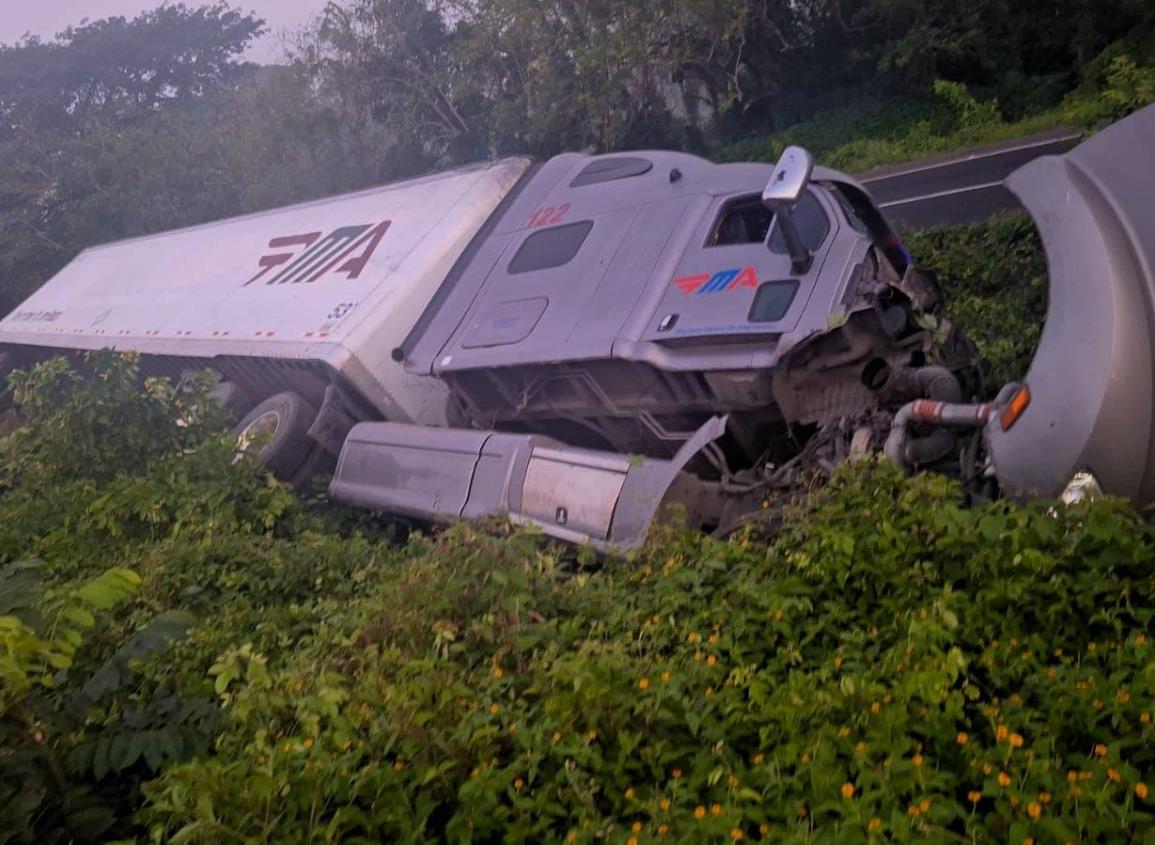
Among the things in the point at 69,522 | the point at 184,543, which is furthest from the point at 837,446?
the point at 69,522

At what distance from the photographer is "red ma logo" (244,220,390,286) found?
8266 mm

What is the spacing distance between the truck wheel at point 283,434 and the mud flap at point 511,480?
686 millimetres

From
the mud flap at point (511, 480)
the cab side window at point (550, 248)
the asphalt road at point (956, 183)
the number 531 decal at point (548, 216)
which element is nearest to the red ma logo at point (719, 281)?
the mud flap at point (511, 480)

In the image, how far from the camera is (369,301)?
748 centimetres

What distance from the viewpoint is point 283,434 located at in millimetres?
7613

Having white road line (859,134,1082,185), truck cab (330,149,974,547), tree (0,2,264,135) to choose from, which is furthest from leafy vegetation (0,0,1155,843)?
tree (0,2,264,135)

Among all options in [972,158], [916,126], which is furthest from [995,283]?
[916,126]

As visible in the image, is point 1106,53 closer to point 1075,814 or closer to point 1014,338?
point 1014,338

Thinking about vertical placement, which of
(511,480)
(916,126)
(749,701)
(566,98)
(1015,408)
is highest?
(749,701)

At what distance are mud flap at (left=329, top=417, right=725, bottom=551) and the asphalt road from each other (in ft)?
19.0

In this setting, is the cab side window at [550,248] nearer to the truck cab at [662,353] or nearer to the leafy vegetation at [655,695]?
the truck cab at [662,353]

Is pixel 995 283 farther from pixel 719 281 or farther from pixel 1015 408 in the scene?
pixel 1015 408

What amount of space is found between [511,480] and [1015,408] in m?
2.67

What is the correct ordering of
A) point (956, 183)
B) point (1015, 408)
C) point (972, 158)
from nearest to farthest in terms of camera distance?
point (1015, 408), point (956, 183), point (972, 158)
